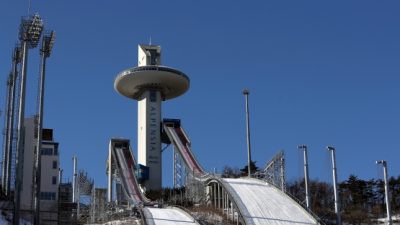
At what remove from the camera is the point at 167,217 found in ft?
144

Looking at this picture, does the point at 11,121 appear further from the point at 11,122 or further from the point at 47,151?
the point at 47,151

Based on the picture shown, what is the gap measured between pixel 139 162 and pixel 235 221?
3781cm

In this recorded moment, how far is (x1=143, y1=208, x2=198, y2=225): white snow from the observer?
41956mm

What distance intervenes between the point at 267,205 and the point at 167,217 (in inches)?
256

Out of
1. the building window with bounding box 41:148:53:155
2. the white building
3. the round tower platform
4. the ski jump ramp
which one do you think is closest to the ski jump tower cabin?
the round tower platform

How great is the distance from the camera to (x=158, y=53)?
3366 inches

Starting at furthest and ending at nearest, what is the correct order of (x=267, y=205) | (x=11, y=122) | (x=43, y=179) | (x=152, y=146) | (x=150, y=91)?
(x=150, y=91) → (x=152, y=146) → (x=43, y=179) → (x=11, y=122) → (x=267, y=205)

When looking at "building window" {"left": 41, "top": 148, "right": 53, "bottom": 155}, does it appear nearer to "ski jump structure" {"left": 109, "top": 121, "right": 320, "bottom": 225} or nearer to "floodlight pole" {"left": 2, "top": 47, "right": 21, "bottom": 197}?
"floodlight pole" {"left": 2, "top": 47, "right": 21, "bottom": 197}

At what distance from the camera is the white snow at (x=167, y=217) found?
138 ft

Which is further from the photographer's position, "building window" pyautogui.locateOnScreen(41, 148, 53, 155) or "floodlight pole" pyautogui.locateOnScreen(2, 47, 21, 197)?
"building window" pyautogui.locateOnScreen(41, 148, 53, 155)

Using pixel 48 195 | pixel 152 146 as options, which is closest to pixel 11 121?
pixel 48 195

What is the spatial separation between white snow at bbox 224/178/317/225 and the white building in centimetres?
1458

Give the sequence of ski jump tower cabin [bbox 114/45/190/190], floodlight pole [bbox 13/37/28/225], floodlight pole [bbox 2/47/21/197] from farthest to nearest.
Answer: ski jump tower cabin [bbox 114/45/190/190], floodlight pole [bbox 2/47/21/197], floodlight pole [bbox 13/37/28/225]

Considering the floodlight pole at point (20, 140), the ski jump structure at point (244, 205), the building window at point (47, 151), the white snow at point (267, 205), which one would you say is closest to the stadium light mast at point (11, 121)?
the floodlight pole at point (20, 140)
